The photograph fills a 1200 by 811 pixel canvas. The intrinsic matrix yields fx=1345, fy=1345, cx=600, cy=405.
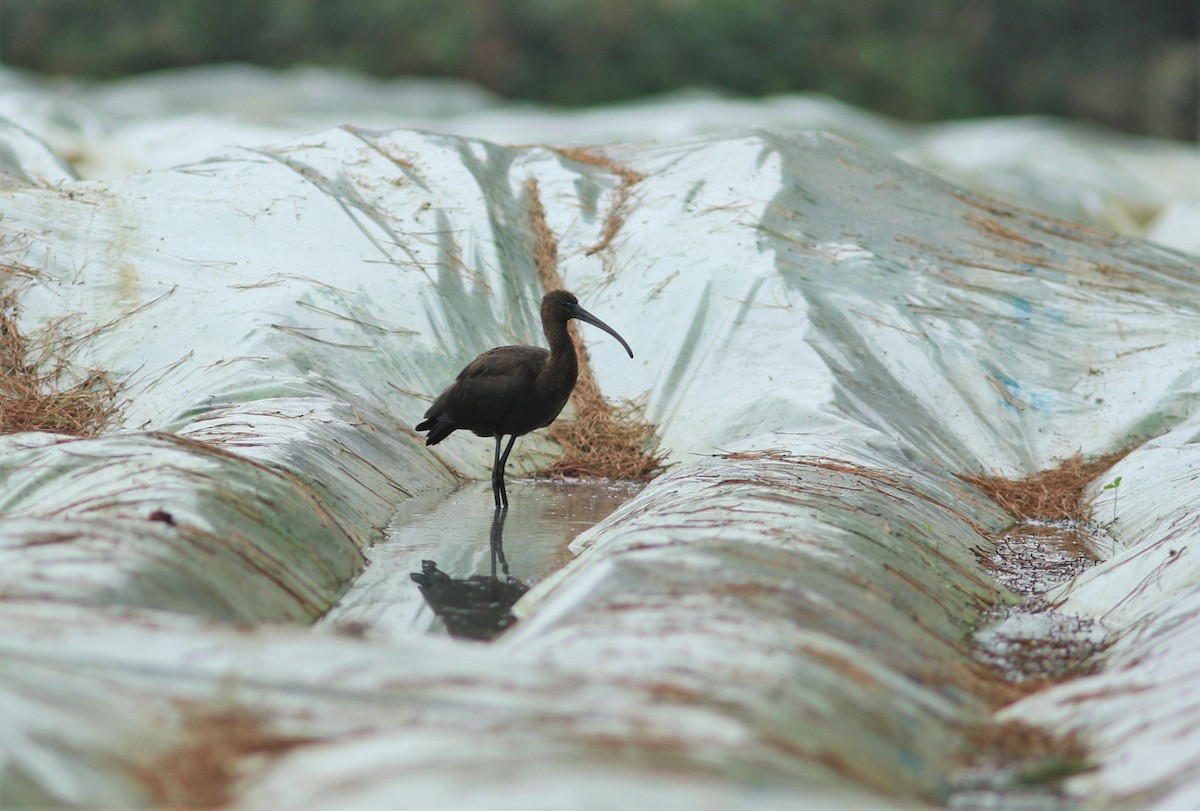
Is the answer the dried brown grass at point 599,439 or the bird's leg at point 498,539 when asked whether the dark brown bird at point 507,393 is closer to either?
the bird's leg at point 498,539

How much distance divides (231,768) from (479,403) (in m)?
3.85

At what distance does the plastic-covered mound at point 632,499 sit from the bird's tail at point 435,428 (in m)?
0.15

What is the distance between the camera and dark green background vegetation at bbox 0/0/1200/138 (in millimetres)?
25406

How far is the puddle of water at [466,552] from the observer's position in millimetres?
4992

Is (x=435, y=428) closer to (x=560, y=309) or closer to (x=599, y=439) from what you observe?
(x=560, y=309)

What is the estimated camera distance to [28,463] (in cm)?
504

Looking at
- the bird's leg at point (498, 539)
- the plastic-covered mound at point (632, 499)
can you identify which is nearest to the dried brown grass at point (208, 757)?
the plastic-covered mound at point (632, 499)

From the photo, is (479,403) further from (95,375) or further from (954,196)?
(954,196)

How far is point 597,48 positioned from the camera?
84.1 ft

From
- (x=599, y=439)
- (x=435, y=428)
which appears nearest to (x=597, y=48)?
(x=599, y=439)

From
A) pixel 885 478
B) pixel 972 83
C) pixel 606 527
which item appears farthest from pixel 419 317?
pixel 972 83

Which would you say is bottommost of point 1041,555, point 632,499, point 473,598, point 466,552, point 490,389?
point 473,598

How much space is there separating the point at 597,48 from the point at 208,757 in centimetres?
2398

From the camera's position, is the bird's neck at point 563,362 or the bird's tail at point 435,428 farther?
the bird's tail at point 435,428
